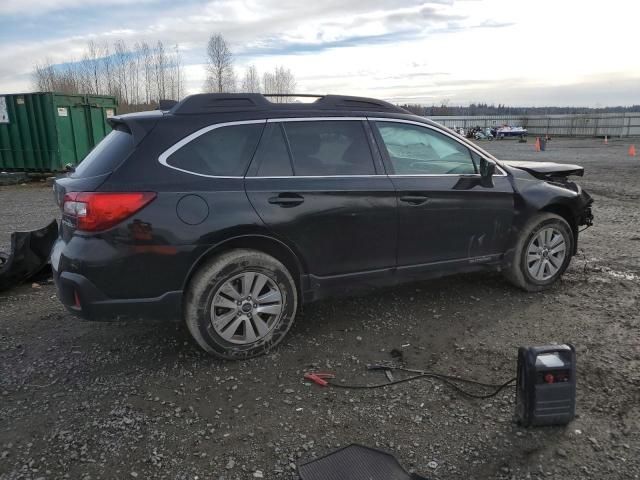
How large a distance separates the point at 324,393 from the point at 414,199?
68.8 inches

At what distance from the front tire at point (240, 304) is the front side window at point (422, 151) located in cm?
137

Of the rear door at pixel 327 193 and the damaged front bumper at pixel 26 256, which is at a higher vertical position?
the rear door at pixel 327 193

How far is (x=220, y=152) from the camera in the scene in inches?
146

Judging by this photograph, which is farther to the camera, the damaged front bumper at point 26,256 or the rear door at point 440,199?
the damaged front bumper at point 26,256

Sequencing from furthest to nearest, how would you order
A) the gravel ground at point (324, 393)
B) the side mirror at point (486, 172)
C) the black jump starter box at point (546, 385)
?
1. the side mirror at point (486, 172)
2. the black jump starter box at point (546, 385)
3. the gravel ground at point (324, 393)

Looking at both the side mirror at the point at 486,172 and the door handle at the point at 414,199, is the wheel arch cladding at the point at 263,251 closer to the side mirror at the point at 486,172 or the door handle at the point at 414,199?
the door handle at the point at 414,199

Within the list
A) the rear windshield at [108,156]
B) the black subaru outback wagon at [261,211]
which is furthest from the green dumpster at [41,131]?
the black subaru outback wagon at [261,211]

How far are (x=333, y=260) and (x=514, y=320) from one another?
5.62ft

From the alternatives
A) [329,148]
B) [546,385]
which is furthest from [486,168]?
[546,385]

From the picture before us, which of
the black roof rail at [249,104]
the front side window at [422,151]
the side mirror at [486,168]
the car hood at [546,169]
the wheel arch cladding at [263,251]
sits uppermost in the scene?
the black roof rail at [249,104]

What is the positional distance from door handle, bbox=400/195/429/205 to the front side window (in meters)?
0.21

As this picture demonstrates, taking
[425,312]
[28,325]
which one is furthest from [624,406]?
[28,325]

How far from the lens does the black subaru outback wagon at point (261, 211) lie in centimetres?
346

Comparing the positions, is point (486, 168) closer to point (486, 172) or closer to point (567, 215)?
point (486, 172)
